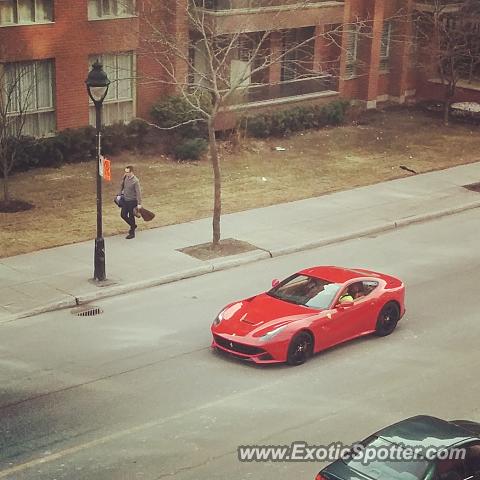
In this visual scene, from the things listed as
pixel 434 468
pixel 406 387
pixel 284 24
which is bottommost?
pixel 406 387

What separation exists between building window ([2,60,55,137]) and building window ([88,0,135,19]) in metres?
2.13

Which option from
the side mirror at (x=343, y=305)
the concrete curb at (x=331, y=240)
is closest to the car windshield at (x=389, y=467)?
the side mirror at (x=343, y=305)

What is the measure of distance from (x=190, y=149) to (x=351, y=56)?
1132 centimetres

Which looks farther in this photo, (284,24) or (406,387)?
(284,24)

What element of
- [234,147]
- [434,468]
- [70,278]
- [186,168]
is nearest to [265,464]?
[434,468]

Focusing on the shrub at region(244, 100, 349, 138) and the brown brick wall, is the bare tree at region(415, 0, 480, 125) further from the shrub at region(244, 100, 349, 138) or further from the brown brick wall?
the brown brick wall

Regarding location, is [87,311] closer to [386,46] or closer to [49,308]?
[49,308]

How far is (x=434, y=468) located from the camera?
1149 centimetres

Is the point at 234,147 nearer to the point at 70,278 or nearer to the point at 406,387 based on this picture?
the point at 70,278

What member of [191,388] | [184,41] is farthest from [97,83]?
[184,41]

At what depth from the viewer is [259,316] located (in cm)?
1753

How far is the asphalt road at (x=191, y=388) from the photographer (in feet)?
45.4

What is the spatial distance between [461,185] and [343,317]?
1426 centimetres

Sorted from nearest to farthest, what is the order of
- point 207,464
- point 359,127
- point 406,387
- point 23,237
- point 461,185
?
point 207,464, point 406,387, point 23,237, point 461,185, point 359,127
